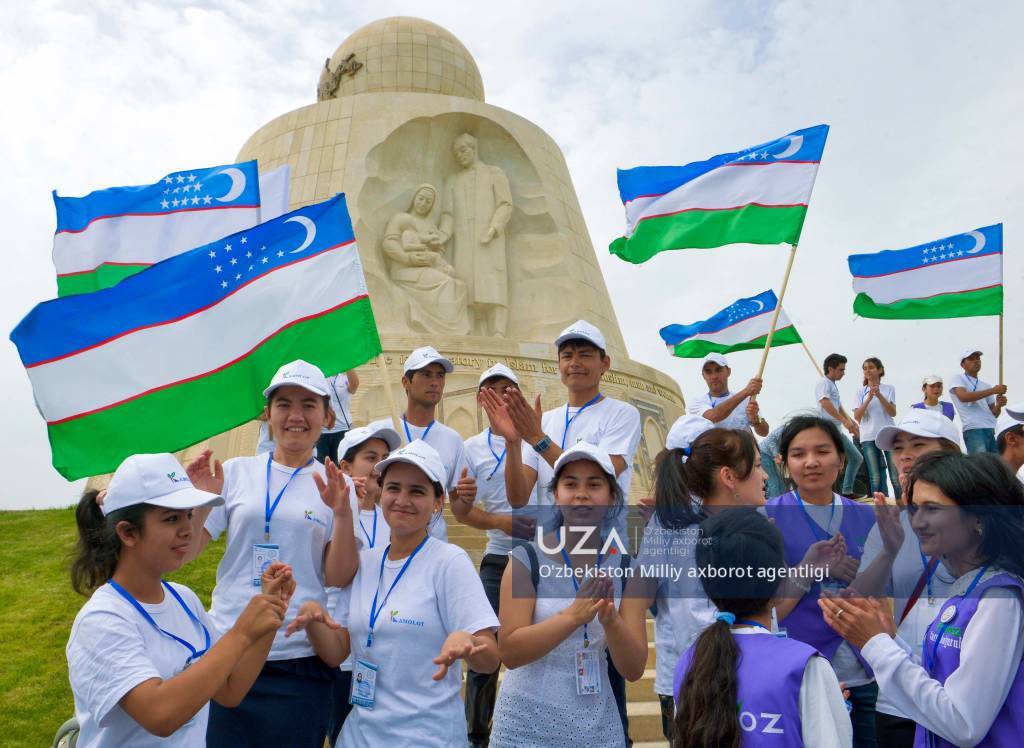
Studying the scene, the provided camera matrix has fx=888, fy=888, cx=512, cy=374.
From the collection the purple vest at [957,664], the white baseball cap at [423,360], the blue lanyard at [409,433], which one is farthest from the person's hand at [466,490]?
the purple vest at [957,664]

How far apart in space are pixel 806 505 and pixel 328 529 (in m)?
1.94

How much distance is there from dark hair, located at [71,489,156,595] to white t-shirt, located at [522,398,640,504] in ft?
6.79

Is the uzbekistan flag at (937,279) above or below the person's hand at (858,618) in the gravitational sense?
above

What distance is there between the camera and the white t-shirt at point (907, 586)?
3.00m

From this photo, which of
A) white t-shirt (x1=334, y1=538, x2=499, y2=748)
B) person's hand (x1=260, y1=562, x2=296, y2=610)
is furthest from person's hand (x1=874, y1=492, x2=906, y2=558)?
person's hand (x1=260, y1=562, x2=296, y2=610)

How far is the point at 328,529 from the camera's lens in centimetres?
360

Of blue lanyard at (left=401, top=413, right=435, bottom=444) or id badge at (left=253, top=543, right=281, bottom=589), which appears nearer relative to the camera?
id badge at (left=253, top=543, right=281, bottom=589)

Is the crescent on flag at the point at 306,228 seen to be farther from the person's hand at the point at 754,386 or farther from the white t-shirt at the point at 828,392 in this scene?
the white t-shirt at the point at 828,392

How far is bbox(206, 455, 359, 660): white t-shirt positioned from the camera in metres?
3.41

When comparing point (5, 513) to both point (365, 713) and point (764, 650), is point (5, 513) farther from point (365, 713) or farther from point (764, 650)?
point (764, 650)

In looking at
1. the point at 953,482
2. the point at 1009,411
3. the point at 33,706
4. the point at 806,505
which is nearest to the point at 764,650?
the point at 953,482

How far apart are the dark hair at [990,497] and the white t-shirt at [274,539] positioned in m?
2.13

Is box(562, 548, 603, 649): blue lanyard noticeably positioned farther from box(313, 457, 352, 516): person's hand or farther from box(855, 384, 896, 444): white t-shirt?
box(855, 384, 896, 444): white t-shirt

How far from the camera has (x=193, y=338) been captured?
4855 mm
